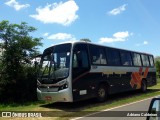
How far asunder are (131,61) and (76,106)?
277 inches

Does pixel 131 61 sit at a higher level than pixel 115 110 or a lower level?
higher

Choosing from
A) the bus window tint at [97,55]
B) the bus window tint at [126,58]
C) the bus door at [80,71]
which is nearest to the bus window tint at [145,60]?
the bus window tint at [126,58]

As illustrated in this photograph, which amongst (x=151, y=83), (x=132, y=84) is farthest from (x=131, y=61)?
(x=151, y=83)

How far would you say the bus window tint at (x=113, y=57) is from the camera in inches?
693

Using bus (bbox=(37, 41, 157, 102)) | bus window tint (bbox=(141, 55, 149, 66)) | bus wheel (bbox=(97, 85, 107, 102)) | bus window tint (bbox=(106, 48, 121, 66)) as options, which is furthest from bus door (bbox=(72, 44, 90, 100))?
bus window tint (bbox=(141, 55, 149, 66))

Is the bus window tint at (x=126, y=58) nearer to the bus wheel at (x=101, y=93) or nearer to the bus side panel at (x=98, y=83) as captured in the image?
the bus side panel at (x=98, y=83)

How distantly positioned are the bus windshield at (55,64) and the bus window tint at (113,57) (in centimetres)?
359

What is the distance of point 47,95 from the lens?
14.6m

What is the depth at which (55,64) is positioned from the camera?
14523mm

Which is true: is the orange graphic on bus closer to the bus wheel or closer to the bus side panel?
the bus side panel

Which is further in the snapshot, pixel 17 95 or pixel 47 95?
pixel 17 95

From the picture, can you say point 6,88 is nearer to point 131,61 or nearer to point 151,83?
point 131,61

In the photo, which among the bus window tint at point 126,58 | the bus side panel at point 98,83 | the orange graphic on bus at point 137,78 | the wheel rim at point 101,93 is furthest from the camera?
the orange graphic on bus at point 137,78

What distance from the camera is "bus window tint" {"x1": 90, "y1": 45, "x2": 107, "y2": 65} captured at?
1595 centimetres
